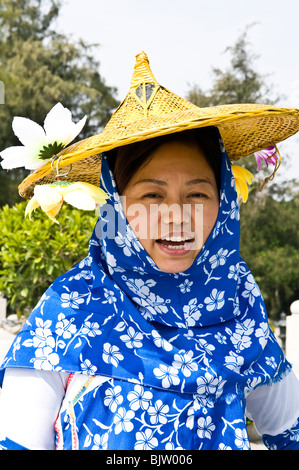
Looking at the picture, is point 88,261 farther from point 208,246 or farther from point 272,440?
point 272,440

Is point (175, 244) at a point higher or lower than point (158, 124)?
lower

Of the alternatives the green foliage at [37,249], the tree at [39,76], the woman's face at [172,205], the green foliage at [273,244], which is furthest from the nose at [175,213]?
the tree at [39,76]

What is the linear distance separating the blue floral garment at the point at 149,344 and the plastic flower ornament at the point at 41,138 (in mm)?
139

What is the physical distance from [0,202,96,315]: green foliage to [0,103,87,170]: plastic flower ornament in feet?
12.1

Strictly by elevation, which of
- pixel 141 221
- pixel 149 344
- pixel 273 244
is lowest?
pixel 149 344

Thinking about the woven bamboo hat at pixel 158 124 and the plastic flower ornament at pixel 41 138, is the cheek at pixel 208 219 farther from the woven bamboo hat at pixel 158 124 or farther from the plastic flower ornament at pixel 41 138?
the plastic flower ornament at pixel 41 138

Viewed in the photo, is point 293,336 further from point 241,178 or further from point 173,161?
point 173,161

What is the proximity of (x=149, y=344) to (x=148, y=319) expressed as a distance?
7 centimetres

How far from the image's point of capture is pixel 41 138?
4.71ft

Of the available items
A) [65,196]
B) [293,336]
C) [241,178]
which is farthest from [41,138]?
[293,336]

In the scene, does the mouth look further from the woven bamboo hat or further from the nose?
the woven bamboo hat

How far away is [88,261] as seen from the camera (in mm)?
1496

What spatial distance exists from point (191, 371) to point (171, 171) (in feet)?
1.65
